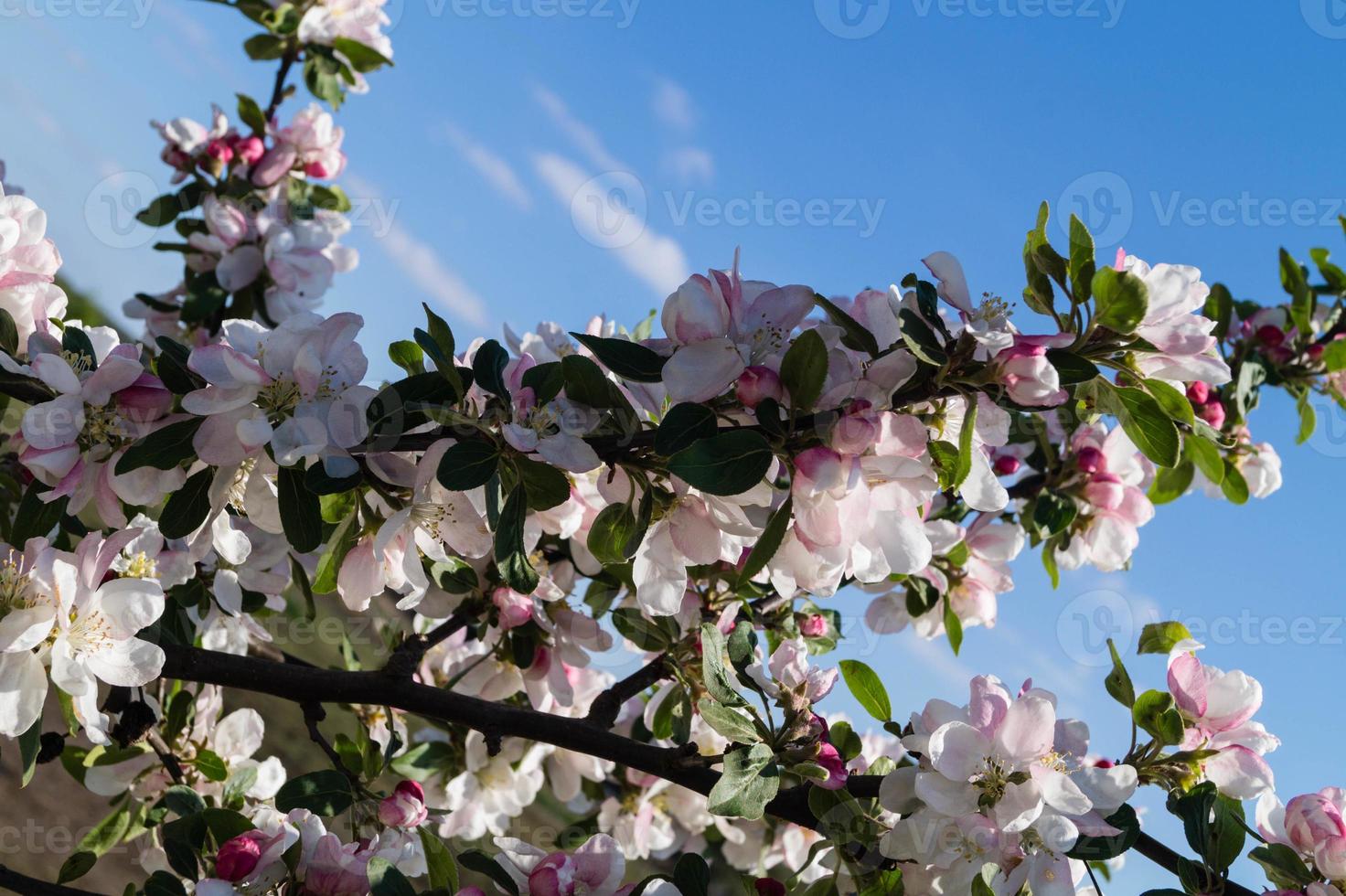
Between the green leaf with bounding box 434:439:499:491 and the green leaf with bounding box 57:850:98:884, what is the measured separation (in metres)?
0.95

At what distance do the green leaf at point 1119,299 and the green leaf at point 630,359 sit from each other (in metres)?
0.42

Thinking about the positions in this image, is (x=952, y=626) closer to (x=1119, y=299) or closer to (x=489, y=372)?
(x=1119, y=299)

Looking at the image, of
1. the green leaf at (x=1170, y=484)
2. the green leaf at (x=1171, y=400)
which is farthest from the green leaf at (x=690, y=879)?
the green leaf at (x=1170, y=484)

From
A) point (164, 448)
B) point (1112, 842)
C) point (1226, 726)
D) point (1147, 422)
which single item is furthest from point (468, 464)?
point (1226, 726)

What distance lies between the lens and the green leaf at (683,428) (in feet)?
3.28

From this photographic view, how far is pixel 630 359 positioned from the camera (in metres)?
1.06

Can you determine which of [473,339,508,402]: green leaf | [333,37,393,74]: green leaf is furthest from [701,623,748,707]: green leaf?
[333,37,393,74]: green leaf

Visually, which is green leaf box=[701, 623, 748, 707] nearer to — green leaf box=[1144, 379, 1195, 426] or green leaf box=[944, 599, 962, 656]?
green leaf box=[1144, 379, 1195, 426]

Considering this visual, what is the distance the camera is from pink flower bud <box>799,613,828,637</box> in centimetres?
185

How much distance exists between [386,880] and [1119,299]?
0.90 m

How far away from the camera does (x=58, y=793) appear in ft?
10.4

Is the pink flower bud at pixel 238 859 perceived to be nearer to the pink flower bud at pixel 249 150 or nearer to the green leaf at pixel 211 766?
the green leaf at pixel 211 766

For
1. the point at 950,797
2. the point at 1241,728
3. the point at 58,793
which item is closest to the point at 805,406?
the point at 950,797

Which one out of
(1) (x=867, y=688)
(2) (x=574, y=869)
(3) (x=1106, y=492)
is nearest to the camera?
(2) (x=574, y=869)
